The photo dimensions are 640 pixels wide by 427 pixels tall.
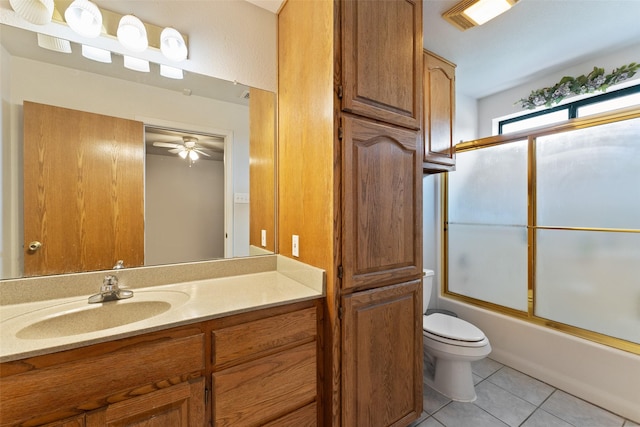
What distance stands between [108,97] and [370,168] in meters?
1.32

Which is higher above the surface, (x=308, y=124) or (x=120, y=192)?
(x=308, y=124)

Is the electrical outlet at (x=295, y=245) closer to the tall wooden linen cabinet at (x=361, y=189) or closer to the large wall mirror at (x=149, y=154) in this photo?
the tall wooden linen cabinet at (x=361, y=189)

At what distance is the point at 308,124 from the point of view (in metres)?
1.29

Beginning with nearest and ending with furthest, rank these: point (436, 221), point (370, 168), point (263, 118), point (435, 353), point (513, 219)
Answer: point (370, 168) < point (263, 118) < point (435, 353) < point (513, 219) < point (436, 221)

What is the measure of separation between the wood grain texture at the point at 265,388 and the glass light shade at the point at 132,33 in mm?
1579

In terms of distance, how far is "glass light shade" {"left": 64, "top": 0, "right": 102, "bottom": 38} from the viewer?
1.14 metres

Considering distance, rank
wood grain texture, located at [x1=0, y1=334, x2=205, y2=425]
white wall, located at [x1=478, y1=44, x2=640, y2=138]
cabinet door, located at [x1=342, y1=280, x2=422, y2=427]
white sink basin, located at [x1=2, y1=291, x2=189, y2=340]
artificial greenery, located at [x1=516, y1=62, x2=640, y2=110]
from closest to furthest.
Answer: wood grain texture, located at [x1=0, y1=334, x2=205, y2=425] → white sink basin, located at [x1=2, y1=291, x2=189, y2=340] → cabinet door, located at [x1=342, y1=280, x2=422, y2=427] → artificial greenery, located at [x1=516, y1=62, x2=640, y2=110] → white wall, located at [x1=478, y1=44, x2=640, y2=138]

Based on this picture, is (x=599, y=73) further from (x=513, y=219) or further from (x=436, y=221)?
(x=436, y=221)

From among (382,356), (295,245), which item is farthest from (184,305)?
(382,356)

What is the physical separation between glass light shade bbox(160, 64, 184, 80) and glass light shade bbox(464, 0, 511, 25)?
1744mm

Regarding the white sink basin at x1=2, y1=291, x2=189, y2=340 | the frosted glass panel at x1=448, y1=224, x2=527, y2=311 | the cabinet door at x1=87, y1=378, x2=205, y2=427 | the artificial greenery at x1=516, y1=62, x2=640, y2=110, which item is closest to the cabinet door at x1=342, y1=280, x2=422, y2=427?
the cabinet door at x1=87, y1=378, x2=205, y2=427

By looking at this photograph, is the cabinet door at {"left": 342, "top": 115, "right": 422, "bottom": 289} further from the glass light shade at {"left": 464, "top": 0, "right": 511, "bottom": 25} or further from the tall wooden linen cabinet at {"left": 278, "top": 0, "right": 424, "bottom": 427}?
the glass light shade at {"left": 464, "top": 0, "right": 511, "bottom": 25}

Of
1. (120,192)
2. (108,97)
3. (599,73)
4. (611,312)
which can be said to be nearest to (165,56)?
(108,97)

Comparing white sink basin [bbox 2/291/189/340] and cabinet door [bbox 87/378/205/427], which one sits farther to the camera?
white sink basin [bbox 2/291/189/340]
